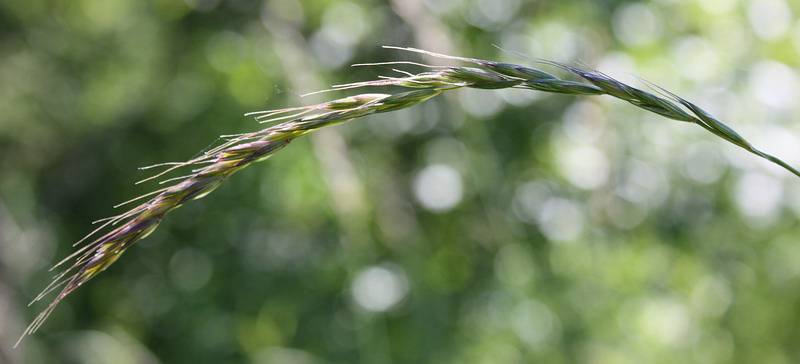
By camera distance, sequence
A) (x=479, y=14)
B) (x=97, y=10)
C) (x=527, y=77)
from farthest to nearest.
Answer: (x=97, y=10), (x=479, y=14), (x=527, y=77)

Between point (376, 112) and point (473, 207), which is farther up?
point (376, 112)

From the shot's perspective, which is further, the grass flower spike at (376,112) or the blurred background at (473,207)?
the blurred background at (473,207)

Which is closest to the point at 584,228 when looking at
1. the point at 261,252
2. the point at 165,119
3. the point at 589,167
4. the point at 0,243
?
the point at 589,167

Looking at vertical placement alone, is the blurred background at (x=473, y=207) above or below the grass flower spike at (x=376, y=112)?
below

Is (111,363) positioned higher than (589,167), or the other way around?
(589,167)

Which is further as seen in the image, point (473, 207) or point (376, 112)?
point (473, 207)

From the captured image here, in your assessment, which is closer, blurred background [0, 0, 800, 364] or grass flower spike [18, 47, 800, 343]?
grass flower spike [18, 47, 800, 343]

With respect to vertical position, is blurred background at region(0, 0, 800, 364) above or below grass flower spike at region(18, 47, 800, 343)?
below

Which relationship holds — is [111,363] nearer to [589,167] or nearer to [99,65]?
[99,65]
